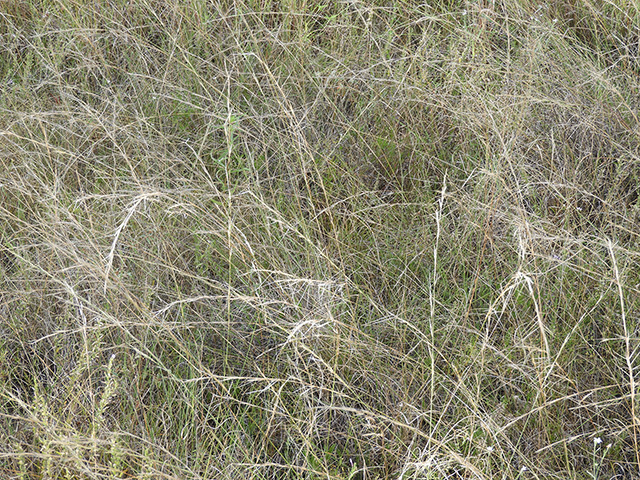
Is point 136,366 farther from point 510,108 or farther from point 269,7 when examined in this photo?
point 269,7

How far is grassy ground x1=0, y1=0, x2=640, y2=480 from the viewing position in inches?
58.1

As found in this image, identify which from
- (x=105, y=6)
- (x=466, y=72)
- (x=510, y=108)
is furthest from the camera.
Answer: (x=105, y=6)

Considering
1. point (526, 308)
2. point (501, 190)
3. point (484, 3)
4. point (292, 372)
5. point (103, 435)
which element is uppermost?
point (484, 3)

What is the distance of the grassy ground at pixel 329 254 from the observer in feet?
4.84

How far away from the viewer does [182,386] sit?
1.60m

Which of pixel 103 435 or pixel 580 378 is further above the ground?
pixel 580 378

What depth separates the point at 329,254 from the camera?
1863 millimetres

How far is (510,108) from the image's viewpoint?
203 centimetres

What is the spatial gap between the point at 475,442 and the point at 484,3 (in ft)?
5.30

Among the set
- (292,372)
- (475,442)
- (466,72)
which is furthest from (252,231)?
(466,72)

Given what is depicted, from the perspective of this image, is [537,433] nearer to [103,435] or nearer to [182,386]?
[182,386]

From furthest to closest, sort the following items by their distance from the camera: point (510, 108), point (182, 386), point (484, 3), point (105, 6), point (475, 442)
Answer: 1. point (105, 6)
2. point (484, 3)
3. point (510, 108)
4. point (182, 386)
5. point (475, 442)

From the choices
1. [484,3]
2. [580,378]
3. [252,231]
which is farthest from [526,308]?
[484,3]

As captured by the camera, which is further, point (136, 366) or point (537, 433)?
point (136, 366)
